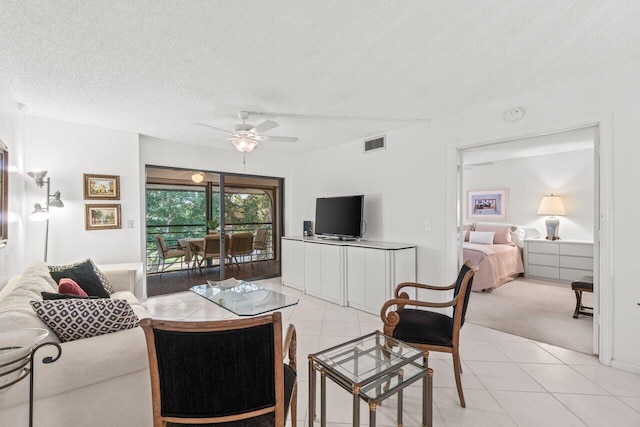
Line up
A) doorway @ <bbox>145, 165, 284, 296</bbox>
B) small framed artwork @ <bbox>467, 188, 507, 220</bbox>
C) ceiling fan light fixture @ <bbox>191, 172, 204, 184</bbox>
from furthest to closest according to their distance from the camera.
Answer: small framed artwork @ <bbox>467, 188, 507, 220</bbox>
ceiling fan light fixture @ <bbox>191, 172, 204, 184</bbox>
doorway @ <bbox>145, 165, 284, 296</bbox>

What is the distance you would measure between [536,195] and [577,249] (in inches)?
51.2

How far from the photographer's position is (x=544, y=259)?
5.74 meters

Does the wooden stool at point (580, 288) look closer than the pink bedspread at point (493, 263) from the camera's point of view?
Yes

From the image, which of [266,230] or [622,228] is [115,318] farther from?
[266,230]

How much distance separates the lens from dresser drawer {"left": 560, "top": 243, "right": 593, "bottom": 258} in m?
5.23

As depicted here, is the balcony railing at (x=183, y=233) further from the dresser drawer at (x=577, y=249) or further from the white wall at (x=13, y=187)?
the dresser drawer at (x=577, y=249)

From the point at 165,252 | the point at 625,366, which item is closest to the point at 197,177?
the point at 165,252

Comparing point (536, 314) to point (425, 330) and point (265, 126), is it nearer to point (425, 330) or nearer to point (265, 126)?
point (425, 330)

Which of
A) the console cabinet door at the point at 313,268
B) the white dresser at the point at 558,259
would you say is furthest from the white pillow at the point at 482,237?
the console cabinet door at the point at 313,268

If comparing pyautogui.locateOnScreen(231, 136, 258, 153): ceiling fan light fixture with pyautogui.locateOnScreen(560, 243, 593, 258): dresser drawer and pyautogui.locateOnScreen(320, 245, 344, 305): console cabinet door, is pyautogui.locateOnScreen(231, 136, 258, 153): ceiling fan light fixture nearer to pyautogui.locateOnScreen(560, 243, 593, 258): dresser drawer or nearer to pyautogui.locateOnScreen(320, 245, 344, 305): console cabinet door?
pyautogui.locateOnScreen(320, 245, 344, 305): console cabinet door

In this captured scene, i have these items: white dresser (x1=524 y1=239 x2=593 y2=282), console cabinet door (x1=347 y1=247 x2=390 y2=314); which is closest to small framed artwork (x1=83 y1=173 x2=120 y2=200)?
console cabinet door (x1=347 y1=247 x2=390 y2=314)

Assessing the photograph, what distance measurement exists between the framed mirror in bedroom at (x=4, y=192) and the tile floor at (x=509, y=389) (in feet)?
9.14

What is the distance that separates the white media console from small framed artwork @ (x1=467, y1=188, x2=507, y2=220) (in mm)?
3798

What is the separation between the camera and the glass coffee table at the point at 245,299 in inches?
107
